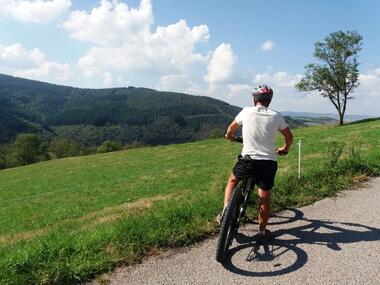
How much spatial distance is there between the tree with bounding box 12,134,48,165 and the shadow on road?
336ft

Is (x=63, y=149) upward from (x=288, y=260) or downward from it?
downward

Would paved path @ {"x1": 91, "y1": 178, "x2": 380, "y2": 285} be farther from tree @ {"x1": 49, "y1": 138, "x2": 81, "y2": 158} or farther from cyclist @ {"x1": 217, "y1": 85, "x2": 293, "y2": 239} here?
tree @ {"x1": 49, "y1": 138, "x2": 81, "y2": 158}

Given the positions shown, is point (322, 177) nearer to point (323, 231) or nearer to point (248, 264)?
point (323, 231)

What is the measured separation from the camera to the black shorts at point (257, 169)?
5.89 metres

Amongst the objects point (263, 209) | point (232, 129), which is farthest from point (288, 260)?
point (232, 129)

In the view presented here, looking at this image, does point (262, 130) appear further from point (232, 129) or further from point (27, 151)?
point (27, 151)

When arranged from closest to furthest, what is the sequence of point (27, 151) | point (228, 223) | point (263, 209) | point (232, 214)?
point (228, 223) → point (232, 214) → point (263, 209) → point (27, 151)

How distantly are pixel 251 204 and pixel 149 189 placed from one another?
12.6 m

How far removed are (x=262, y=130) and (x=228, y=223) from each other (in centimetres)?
140

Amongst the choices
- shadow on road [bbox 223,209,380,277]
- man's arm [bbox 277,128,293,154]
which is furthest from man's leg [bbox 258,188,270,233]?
man's arm [bbox 277,128,293,154]

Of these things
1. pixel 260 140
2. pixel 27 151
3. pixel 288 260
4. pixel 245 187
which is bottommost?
pixel 27 151

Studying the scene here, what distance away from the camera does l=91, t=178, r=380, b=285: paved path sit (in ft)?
16.4

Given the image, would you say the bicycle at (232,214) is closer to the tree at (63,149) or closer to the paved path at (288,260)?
the paved path at (288,260)

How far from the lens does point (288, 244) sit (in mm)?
6074
